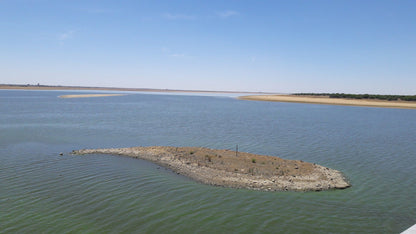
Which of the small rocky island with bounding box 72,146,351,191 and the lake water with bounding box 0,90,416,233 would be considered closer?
the lake water with bounding box 0,90,416,233

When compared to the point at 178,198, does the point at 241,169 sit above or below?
above

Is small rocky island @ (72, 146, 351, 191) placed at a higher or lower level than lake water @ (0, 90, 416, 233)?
higher

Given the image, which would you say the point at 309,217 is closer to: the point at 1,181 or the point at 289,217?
the point at 289,217

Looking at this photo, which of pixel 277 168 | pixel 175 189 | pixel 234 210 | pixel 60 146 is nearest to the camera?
pixel 234 210

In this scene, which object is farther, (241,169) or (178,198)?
(241,169)

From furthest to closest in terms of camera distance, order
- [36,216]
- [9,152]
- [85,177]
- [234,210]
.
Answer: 1. [9,152]
2. [85,177]
3. [234,210]
4. [36,216]

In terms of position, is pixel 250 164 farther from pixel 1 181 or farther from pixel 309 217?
pixel 1 181

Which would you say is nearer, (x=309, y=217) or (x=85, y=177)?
(x=309, y=217)

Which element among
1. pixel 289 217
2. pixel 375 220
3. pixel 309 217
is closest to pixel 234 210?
pixel 289 217
